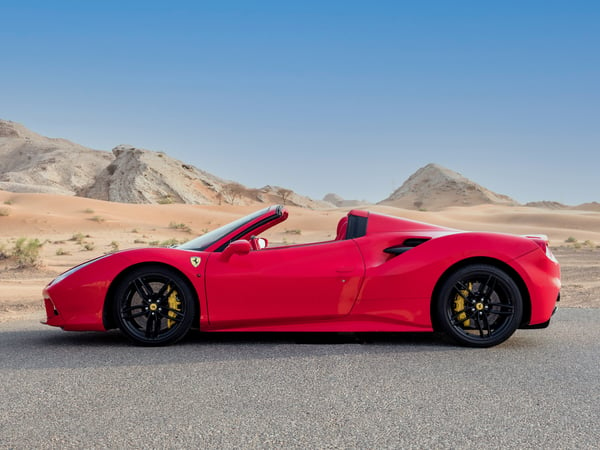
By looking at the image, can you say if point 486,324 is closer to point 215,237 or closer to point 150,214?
point 215,237

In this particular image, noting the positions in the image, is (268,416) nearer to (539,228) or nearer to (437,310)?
(437,310)

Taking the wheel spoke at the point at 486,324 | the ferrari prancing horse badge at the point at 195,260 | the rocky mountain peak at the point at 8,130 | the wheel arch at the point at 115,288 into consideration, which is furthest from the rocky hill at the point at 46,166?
the wheel spoke at the point at 486,324

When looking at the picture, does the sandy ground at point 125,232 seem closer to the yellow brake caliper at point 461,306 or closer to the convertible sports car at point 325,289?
the convertible sports car at point 325,289

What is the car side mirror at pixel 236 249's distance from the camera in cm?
544

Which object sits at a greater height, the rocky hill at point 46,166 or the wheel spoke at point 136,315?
the rocky hill at point 46,166

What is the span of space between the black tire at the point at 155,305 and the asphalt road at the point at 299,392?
0.48 feet

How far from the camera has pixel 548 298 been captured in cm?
553

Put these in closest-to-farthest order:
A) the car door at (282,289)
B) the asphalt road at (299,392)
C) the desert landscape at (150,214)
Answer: the asphalt road at (299,392), the car door at (282,289), the desert landscape at (150,214)

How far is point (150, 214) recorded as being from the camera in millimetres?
47531

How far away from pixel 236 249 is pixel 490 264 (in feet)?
7.33

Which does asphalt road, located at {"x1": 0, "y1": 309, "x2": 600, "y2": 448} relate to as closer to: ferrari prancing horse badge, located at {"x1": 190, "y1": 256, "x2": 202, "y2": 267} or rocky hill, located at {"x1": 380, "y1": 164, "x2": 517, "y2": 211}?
ferrari prancing horse badge, located at {"x1": 190, "y1": 256, "x2": 202, "y2": 267}

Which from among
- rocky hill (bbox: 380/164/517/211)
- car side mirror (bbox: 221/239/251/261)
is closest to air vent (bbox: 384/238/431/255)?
car side mirror (bbox: 221/239/251/261)

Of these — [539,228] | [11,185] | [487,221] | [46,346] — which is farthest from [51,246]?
[11,185]

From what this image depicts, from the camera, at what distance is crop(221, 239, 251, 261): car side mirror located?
5441 millimetres
